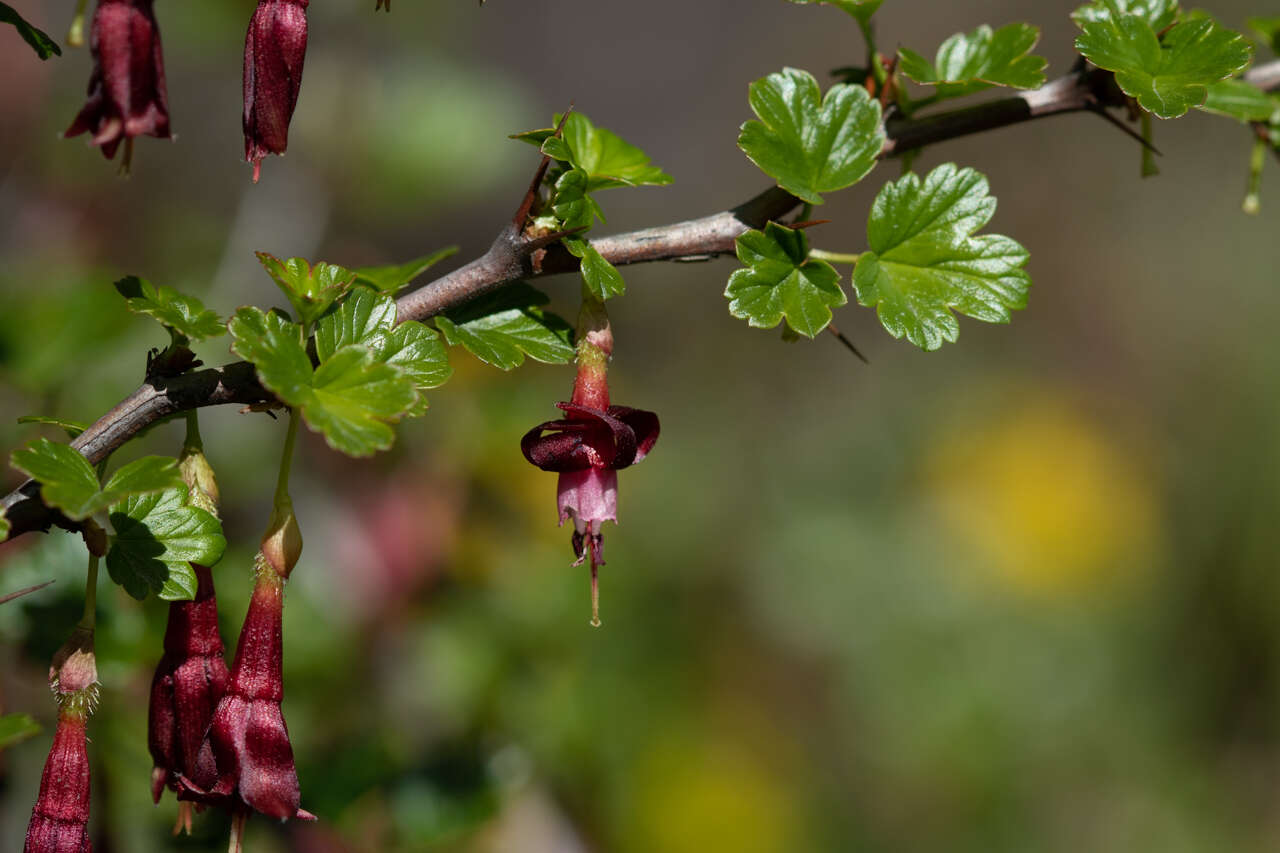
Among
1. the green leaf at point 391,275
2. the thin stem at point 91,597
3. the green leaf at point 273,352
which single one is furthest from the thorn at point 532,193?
the thin stem at point 91,597

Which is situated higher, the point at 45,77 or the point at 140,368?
the point at 45,77

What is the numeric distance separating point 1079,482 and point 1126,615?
544 mm

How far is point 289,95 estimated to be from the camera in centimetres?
83

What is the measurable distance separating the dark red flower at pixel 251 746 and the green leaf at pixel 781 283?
0.52 m

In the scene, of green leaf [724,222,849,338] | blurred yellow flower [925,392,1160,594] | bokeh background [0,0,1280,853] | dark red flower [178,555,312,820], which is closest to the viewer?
dark red flower [178,555,312,820]

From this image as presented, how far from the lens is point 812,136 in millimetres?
970

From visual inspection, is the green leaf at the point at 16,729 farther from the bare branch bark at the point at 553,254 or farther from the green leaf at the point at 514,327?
the green leaf at the point at 514,327

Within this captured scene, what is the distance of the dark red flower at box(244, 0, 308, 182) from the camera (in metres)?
0.82

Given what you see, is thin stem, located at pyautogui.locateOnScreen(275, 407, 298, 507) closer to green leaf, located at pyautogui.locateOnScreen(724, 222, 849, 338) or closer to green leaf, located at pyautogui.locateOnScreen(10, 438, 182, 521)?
green leaf, located at pyautogui.locateOnScreen(10, 438, 182, 521)

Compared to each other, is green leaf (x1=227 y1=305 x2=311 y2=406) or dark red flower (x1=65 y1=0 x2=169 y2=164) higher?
dark red flower (x1=65 y1=0 x2=169 y2=164)

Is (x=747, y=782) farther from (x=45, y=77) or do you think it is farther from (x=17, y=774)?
(x=45, y=77)

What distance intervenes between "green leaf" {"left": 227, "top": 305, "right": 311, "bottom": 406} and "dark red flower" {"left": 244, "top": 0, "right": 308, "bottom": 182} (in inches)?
4.9

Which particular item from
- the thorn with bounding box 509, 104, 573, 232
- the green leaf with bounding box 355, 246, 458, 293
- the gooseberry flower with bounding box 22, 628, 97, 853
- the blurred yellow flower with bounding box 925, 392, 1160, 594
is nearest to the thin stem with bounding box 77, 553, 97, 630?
the gooseberry flower with bounding box 22, 628, 97, 853

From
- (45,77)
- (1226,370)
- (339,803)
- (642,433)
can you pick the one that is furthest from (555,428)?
(1226,370)
